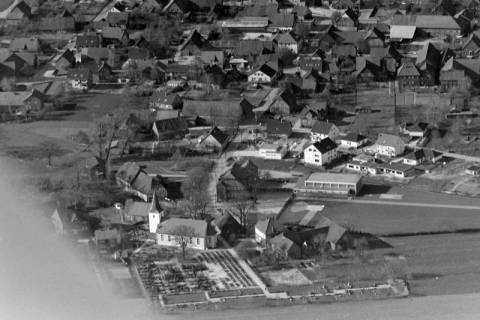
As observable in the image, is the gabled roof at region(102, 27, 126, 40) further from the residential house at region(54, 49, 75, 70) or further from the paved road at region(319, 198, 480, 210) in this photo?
the paved road at region(319, 198, 480, 210)

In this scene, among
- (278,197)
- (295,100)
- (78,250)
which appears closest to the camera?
(78,250)

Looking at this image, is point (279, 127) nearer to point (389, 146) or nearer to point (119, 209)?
point (389, 146)

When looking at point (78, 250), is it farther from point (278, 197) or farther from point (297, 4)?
point (297, 4)

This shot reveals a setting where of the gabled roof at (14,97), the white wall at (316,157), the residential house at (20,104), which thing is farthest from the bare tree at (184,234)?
the gabled roof at (14,97)

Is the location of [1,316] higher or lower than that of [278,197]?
higher

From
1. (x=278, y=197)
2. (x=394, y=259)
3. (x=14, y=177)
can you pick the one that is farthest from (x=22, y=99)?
(x=394, y=259)

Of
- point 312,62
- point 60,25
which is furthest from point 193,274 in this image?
point 60,25
